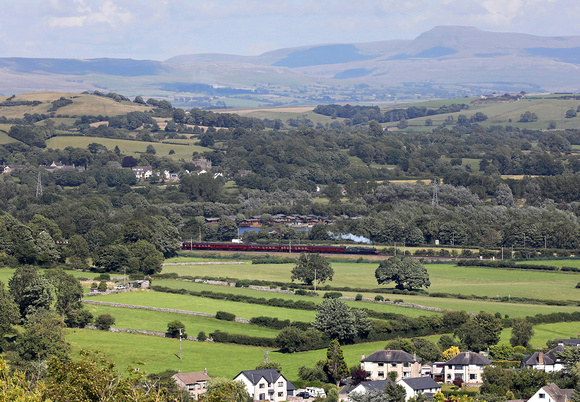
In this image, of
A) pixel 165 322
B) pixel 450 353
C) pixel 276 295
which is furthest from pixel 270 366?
pixel 276 295

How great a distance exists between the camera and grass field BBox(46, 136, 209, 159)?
18038 centimetres

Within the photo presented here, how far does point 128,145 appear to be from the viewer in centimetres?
18488

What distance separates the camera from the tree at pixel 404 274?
7700 cm

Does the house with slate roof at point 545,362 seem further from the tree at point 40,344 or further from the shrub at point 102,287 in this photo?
the shrub at point 102,287

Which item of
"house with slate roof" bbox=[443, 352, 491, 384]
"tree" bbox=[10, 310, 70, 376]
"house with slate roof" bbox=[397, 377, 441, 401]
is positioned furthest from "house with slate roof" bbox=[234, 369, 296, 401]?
"tree" bbox=[10, 310, 70, 376]

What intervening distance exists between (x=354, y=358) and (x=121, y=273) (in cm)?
3495

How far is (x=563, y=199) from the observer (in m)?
141

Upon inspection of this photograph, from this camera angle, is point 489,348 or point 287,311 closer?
point 489,348

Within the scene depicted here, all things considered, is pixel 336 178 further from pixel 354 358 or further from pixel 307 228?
pixel 354 358

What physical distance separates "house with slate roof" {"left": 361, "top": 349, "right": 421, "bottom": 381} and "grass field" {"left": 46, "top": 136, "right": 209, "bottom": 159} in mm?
131042

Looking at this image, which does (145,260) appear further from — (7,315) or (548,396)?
(548,396)

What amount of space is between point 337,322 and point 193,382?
1447 centimetres

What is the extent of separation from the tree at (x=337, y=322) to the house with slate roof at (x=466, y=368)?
8.79 meters

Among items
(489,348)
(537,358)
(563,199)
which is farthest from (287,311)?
(563,199)
